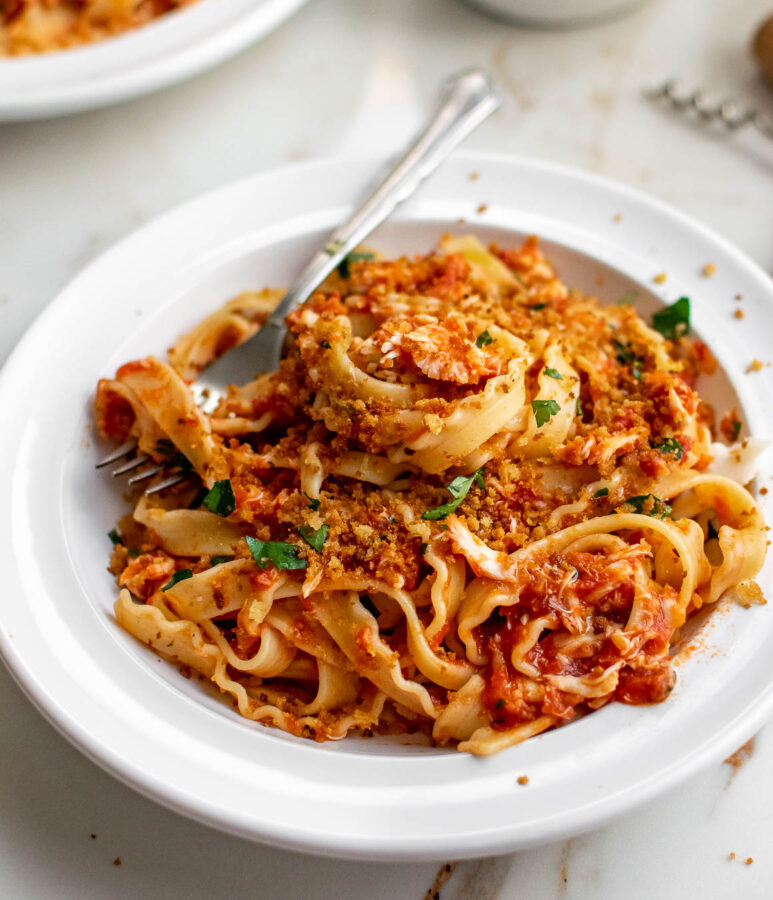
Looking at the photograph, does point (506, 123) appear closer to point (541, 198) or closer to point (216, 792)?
point (541, 198)

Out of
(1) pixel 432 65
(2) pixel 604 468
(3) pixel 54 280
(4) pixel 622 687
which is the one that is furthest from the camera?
(1) pixel 432 65

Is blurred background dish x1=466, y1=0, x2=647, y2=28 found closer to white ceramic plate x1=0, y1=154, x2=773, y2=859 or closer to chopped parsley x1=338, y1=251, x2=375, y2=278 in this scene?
white ceramic plate x1=0, y1=154, x2=773, y2=859

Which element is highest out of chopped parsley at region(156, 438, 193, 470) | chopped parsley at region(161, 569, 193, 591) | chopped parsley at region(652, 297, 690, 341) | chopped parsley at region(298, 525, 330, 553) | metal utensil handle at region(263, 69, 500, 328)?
metal utensil handle at region(263, 69, 500, 328)

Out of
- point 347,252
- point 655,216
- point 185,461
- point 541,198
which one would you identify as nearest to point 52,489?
point 185,461

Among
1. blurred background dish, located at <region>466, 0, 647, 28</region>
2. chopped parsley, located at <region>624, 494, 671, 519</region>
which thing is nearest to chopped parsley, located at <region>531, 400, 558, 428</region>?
chopped parsley, located at <region>624, 494, 671, 519</region>

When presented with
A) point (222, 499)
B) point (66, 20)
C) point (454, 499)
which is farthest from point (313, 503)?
point (66, 20)

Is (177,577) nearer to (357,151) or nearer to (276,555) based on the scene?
(276,555)
